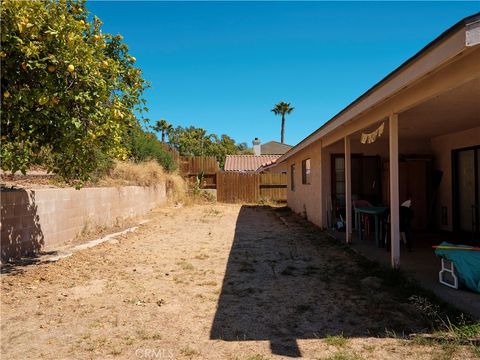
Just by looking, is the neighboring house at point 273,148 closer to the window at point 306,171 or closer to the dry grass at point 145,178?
the dry grass at point 145,178

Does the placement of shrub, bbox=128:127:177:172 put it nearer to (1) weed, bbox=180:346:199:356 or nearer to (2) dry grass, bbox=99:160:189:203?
(2) dry grass, bbox=99:160:189:203

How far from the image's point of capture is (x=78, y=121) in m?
5.42

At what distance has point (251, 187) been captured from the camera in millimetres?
23562

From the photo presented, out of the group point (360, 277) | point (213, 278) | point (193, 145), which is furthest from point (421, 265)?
point (193, 145)

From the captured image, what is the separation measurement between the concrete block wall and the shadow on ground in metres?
3.69

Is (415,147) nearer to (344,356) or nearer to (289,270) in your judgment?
(289,270)

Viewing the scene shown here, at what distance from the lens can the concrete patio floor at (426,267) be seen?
168 inches

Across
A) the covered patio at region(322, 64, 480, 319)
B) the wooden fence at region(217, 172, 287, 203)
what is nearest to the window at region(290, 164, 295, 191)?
the wooden fence at region(217, 172, 287, 203)

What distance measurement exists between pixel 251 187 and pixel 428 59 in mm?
19808

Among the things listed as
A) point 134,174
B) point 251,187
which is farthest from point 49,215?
point 251,187

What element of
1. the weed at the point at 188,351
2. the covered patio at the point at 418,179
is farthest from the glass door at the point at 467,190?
the weed at the point at 188,351

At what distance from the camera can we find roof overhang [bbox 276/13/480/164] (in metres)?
3.22

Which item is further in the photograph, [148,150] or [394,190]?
[148,150]

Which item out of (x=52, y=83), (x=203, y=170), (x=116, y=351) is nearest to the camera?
(x=116, y=351)
